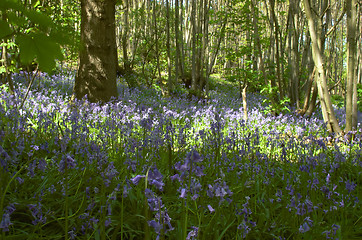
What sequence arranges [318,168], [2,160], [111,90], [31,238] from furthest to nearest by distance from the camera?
[111,90]
[318,168]
[31,238]
[2,160]

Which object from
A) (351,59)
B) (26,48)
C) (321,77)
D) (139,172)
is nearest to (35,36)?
(26,48)

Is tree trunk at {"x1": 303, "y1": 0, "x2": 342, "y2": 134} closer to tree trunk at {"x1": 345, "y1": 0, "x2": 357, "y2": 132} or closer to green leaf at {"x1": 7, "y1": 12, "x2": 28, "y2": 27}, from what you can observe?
tree trunk at {"x1": 345, "y1": 0, "x2": 357, "y2": 132}

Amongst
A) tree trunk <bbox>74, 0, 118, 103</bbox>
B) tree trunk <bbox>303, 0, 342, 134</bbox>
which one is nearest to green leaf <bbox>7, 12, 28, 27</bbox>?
tree trunk <bbox>303, 0, 342, 134</bbox>

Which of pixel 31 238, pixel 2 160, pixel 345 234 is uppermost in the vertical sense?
pixel 2 160

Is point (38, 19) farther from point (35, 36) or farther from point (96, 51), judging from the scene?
point (96, 51)

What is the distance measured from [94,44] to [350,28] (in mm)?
4690

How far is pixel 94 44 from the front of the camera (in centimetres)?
568

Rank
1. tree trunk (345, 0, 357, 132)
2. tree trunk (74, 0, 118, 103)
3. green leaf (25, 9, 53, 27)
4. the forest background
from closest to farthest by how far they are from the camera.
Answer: green leaf (25, 9, 53, 27) < the forest background < tree trunk (345, 0, 357, 132) < tree trunk (74, 0, 118, 103)

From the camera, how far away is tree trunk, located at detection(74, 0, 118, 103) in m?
5.64

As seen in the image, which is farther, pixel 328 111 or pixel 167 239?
pixel 328 111

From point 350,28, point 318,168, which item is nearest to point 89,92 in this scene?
point 318,168

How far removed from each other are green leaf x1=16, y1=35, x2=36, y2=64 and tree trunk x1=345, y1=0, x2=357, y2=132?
511 cm

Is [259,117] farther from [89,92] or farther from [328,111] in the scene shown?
[89,92]

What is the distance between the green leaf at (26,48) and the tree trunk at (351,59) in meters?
5.11
